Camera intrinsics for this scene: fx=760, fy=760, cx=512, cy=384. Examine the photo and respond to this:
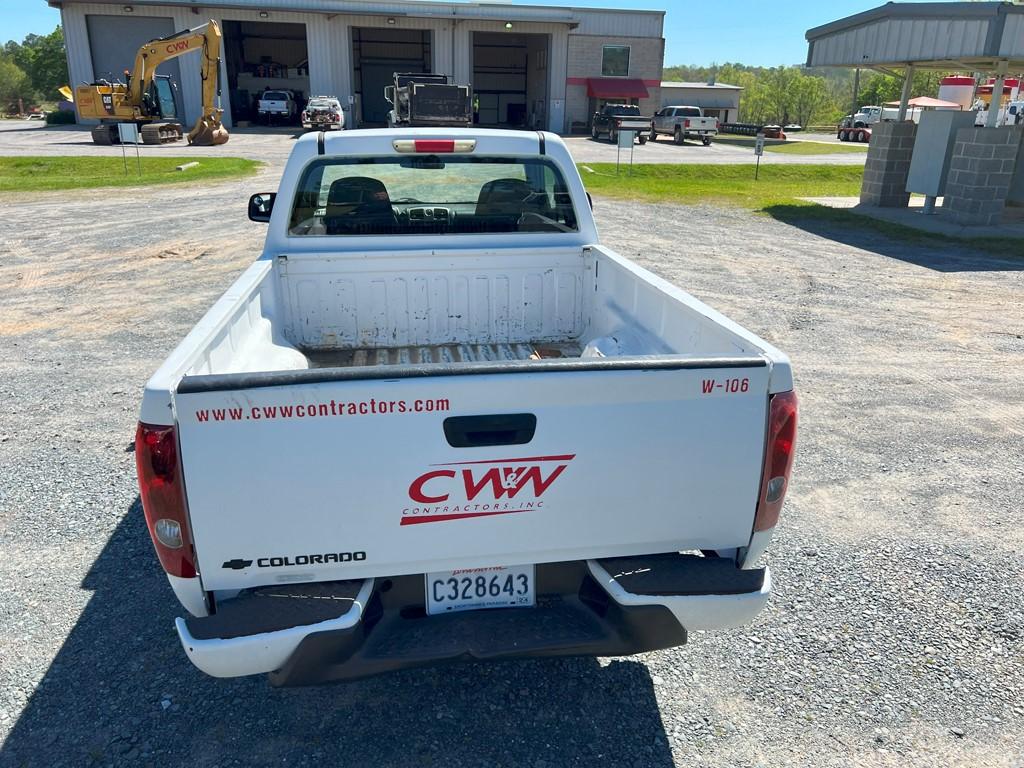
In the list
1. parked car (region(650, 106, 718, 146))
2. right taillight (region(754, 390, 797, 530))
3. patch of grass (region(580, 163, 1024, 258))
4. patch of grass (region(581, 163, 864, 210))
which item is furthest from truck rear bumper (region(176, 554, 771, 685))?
parked car (region(650, 106, 718, 146))

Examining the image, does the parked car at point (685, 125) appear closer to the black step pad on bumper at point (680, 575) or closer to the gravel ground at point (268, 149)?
the gravel ground at point (268, 149)

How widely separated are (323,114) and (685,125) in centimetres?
1890

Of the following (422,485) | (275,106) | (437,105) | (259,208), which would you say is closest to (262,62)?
(275,106)

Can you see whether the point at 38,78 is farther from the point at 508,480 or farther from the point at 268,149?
the point at 508,480

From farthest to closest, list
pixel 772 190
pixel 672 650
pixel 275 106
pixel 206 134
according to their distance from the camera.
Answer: pixel 275 106 → pixel 206 134 → pixel 772 190 → pixel 672 650

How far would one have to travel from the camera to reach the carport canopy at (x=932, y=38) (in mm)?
14477

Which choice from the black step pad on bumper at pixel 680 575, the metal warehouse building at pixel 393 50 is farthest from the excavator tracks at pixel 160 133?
the black step pad on bumper at pixel 680 575

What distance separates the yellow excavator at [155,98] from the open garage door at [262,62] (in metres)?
16.7

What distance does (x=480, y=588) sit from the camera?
2812 millimetres

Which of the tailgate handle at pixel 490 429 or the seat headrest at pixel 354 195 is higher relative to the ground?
the seat headrest at pixel 354 195

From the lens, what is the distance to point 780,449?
A: 8.95ft

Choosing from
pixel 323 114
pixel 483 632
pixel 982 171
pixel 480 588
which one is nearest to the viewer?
pixel 483 632

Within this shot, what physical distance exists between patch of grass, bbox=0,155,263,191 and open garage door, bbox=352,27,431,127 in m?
31.0

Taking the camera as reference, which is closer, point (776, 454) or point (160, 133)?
point (776, 454)
